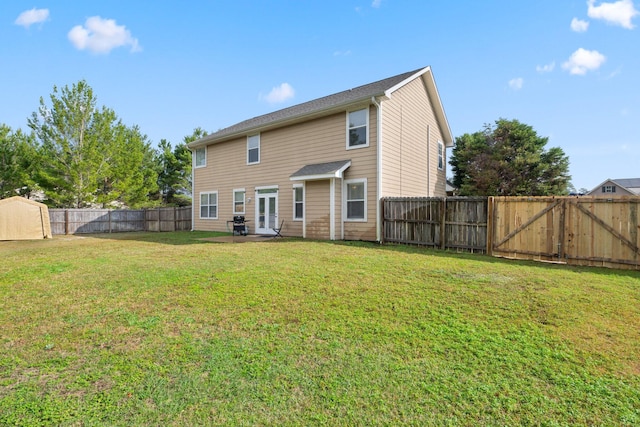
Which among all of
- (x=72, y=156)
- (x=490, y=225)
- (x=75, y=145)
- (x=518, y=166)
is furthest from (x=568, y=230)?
(x=75, y=145)

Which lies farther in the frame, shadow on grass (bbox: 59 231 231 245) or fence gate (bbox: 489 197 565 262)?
shadow on grass (bbox: 59 231 231 245)

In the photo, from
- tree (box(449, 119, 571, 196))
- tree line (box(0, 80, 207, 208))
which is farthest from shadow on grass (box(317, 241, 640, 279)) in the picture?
tree line (box(0, 80, 207, 208))

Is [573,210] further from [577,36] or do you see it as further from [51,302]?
[51,302]

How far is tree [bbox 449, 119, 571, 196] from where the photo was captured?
74.0 feet

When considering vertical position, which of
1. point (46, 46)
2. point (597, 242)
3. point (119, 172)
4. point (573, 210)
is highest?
point (46, 46)

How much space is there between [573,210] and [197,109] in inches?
719

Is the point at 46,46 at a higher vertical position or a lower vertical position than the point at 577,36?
higher

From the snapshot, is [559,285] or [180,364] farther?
[559,285]

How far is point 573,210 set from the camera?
717cm

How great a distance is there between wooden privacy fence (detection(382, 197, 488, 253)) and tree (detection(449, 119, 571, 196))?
15496 mm

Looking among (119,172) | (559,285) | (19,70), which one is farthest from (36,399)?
(119,172)

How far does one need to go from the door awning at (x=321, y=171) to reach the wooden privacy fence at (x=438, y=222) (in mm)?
1982

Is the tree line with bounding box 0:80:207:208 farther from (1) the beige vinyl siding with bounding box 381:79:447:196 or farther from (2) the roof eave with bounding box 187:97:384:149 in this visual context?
(1) the beige vinyl siding with bounding box 381:79:447:196

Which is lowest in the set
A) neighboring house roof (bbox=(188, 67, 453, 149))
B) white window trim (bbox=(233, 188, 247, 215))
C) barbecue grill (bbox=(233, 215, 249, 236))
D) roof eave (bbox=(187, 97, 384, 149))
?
barbecue grill (bbox=(233, 215, 249, 236))
